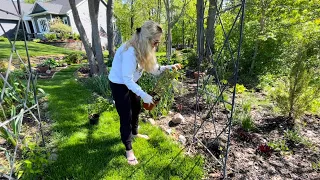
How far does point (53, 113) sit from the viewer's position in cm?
341

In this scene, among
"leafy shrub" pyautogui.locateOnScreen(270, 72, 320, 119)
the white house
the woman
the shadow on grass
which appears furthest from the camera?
the white house

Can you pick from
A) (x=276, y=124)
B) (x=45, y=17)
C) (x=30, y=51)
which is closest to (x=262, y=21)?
(x=276, y=124)

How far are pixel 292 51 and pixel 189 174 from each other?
5117 millimetres

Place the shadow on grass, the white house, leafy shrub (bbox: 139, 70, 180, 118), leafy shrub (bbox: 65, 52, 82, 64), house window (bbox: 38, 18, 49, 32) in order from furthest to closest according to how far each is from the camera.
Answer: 1. house window (bbox: 38, 18, 49, 32)
2. the white house
3. leafy shrub (bbox: 65, 52, 82, 64)
4. the shadow on grass
5. leafy shrub (bbox: 139, 70, 180, 118)

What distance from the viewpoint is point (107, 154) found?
2500mm

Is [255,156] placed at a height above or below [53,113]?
below

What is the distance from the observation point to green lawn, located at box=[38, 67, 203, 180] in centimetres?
220

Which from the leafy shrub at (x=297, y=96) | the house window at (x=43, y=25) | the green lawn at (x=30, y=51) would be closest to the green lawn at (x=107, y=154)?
the leafy shrub at (x=297, y=96)

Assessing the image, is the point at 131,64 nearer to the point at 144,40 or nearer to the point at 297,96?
the point at 144,40

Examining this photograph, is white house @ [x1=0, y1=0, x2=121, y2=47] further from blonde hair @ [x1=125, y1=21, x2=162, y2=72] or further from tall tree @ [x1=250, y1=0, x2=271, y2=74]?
blonde hair @ [x1=125, y1=21, x2=162, y2=72]

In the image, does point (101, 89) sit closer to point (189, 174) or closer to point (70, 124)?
point (70, 124)

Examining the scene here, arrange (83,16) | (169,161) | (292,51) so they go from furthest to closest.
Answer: (83,16) < (292,51) < (169,161)

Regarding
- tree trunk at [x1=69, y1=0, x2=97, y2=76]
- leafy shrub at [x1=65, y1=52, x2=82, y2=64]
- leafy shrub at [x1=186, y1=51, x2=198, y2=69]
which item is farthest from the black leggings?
leafy shrub at [x1=65, y1=52, x2=82, y2=64]

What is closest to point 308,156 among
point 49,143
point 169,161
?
point 169,161
